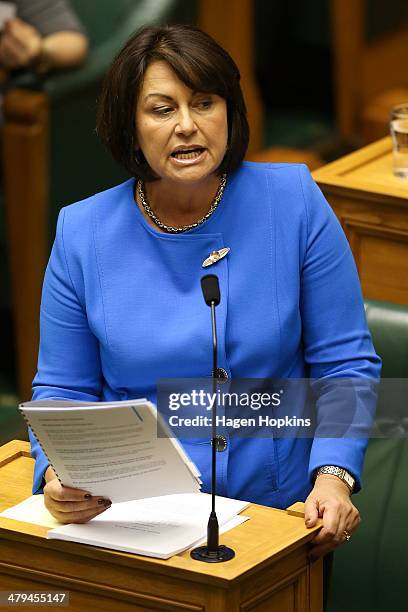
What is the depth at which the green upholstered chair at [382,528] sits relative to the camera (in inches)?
105

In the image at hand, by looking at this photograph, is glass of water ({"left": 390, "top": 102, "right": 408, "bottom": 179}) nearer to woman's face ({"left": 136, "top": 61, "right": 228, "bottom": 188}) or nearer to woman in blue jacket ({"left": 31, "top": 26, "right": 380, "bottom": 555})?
woman in blue jacket ({"left": 31, "top": 26, "right": 380, "bottom": 555})

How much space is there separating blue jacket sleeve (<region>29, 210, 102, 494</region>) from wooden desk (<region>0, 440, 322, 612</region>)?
9.8 inches

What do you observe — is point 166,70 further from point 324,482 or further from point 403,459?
point 403,459

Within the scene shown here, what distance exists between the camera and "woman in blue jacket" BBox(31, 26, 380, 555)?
229 centimetres

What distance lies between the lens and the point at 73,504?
211 centimetres

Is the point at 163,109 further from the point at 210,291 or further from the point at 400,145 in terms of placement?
the point at 400,145

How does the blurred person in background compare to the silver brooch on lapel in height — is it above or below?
above

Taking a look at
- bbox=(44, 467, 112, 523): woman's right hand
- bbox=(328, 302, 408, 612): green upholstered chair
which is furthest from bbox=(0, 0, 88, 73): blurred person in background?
bbox=(44, 467, 112, 523): woman's right hand

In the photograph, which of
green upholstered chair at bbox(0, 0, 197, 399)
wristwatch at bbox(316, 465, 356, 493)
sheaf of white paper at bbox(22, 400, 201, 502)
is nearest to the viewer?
sheaf of white paper at bbox(22, 400, 201, 502)

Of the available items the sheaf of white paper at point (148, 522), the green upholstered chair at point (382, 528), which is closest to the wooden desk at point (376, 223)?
the green upholstered chair at point (382, 528)

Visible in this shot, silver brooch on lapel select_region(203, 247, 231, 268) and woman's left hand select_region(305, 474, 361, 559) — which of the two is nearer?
woman's left hand select_region(305, 474, 361, 559)

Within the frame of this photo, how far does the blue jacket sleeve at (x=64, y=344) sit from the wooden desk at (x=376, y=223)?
3.34 ft

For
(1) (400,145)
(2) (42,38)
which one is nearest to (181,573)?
(1) (400,145)

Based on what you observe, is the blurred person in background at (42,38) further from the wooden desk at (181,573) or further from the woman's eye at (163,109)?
the wooden desk at (181,573)
